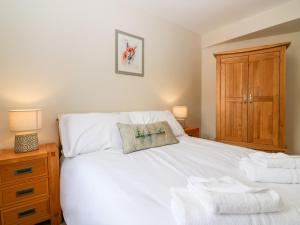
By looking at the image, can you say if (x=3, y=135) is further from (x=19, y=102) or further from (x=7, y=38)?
(x=7, y=38)

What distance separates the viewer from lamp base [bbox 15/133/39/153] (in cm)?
146

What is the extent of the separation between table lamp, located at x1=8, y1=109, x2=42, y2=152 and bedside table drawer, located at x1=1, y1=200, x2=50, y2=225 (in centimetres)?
45

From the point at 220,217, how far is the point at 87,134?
1354 mm

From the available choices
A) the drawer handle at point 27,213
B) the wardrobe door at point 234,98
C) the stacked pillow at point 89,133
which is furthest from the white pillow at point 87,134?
the wardrobe door at point 234,98

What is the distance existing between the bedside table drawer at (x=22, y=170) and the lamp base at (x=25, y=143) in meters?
0.15

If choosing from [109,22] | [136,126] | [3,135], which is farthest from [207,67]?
[3,135]

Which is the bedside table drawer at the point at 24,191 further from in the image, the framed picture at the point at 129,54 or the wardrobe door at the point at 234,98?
the wardrobe door at the point at 234,98

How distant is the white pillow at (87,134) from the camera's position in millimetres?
1590

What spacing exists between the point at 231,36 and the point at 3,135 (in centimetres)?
340

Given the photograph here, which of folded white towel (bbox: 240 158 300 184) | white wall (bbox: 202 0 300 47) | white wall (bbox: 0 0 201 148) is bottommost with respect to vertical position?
folded white towel (bbox: 240 158 300 184)

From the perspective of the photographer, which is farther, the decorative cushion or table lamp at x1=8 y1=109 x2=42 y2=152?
the decorative cushion

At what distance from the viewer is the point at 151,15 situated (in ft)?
8.70

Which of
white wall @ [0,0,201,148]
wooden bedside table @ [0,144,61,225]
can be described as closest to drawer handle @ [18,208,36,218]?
wooden bedside table @ [0,144,61,225]

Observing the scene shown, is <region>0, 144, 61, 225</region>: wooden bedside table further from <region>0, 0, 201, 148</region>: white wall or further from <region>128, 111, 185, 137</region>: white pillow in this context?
<region>128, 111, 185, 137</region>: white pillow
